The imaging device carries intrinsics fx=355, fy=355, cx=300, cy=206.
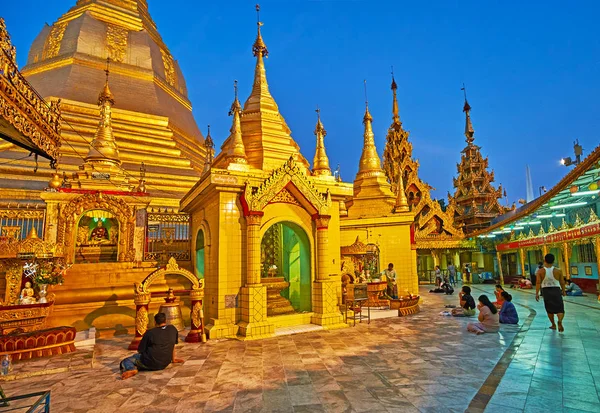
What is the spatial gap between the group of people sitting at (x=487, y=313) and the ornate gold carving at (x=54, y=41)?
29.7 m

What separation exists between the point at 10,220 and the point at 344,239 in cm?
1402

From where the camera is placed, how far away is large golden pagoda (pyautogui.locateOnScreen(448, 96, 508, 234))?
120 feet

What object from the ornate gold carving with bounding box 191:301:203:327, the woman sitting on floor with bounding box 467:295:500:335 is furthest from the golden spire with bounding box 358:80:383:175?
the ornate gold carving with bounding box 191:301:203:327

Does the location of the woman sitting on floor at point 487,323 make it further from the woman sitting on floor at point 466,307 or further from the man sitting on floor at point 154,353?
the man sitting on floor at point 154,353

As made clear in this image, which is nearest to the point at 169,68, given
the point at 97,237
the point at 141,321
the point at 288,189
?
the point at 97,237

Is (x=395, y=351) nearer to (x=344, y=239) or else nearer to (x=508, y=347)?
(x=508, y=347)

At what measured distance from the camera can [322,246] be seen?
10.8m

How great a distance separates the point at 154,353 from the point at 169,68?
28.7m

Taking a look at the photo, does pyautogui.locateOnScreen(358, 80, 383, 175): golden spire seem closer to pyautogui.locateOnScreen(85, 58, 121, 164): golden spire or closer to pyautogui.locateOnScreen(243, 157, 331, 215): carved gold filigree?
pyautogui.locateOnScreen(243, 157, 331, 215): carved gold filigree

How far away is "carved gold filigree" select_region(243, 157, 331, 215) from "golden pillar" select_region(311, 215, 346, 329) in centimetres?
41

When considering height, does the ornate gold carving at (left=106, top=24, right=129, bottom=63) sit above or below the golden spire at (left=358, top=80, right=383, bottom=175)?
above

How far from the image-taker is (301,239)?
11.1 meters

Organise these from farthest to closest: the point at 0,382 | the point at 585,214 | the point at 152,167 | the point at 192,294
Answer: the point at 152,167, the point at 585,214, the point at 192,294, the point at 0,382

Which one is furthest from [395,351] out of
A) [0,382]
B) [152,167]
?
[152,167]
